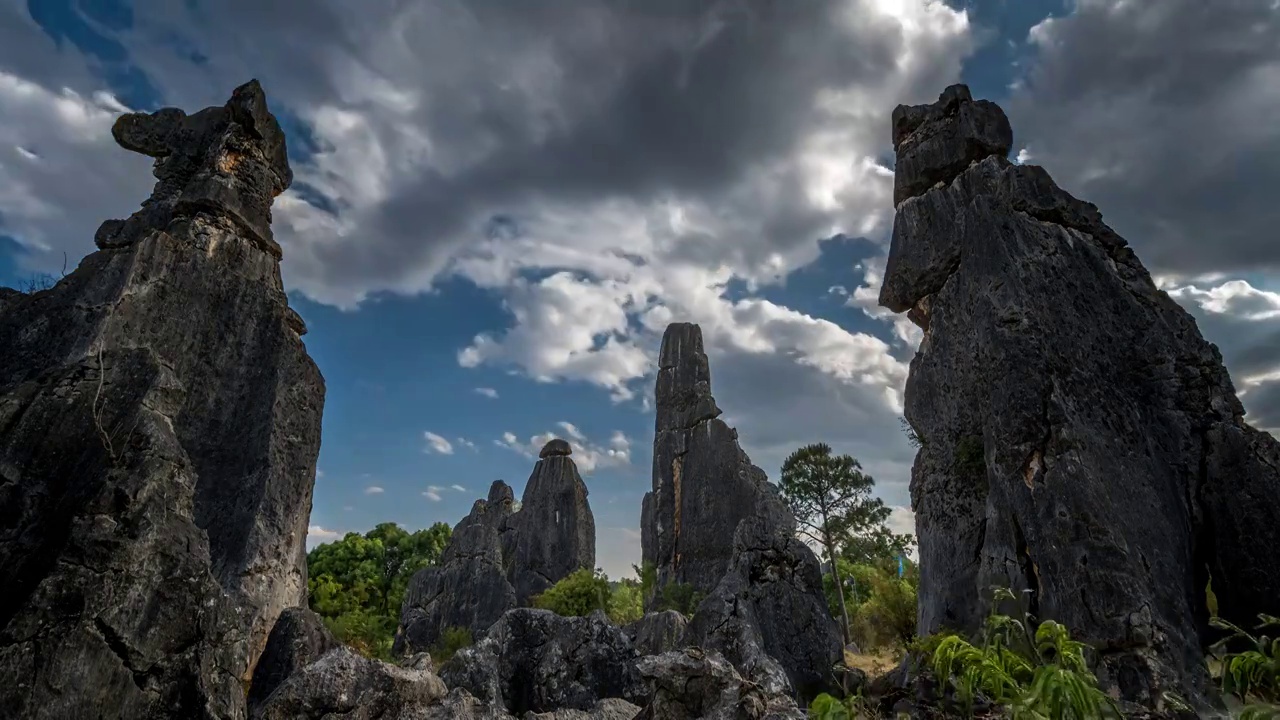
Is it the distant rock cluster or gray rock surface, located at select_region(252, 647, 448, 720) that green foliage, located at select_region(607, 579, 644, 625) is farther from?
gray rock surface, located at select_region(252, 647, 448, 720)

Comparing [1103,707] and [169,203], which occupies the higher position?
[169,203]

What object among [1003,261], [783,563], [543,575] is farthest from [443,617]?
[1003,261]

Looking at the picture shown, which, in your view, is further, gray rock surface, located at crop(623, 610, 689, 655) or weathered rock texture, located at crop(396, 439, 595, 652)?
weathered rock texture, located at crop(396, 439, 595, 652)

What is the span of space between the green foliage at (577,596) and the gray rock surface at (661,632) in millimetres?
15187

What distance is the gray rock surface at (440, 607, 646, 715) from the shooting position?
26.9ft

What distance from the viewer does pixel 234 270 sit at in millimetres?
12711

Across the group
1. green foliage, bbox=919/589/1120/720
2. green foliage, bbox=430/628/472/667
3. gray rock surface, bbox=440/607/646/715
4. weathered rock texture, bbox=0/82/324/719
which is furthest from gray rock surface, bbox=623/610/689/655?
green foliage, bbox=919/589/1120/720

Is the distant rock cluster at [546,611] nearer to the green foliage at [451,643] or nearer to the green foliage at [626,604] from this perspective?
the green foliage at [451,643]

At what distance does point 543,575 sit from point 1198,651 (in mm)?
36899

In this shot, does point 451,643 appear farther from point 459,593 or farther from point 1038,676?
point 1038,676

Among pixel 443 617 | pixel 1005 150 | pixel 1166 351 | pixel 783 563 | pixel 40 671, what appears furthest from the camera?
pixel 443 617

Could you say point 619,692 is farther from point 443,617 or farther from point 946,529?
→ point 443,617

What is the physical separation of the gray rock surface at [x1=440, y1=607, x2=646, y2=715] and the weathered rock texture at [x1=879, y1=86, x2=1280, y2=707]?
6050mm

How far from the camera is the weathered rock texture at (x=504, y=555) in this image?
3212cm
